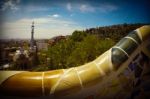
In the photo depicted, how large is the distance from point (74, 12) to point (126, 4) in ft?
1.86

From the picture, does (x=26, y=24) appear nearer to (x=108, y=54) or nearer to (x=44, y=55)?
(x=44, y=55)

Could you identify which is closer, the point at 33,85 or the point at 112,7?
the point at 33,85

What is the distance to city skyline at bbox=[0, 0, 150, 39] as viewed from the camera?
2768 millimetres

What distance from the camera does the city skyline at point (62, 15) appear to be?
2.77 m

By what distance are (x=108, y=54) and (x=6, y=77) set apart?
1058 mm

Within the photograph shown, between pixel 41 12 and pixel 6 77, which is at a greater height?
pixel 41 12

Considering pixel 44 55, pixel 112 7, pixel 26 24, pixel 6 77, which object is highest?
pixel 112 7

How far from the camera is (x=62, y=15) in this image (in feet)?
9.29

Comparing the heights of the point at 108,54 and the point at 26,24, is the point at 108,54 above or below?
below

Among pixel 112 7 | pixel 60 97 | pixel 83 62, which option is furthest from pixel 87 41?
pixel 60 97

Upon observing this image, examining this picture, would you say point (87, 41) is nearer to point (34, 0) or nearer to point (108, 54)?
point (108, 54)

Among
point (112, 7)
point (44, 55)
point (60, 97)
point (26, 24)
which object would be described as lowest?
point (60, 97)

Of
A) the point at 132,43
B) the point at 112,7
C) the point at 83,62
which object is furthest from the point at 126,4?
the point at 83,62

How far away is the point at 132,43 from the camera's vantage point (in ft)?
8.91
